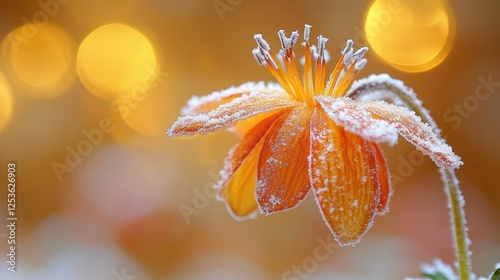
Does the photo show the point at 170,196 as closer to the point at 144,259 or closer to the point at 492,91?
the point at 144,259

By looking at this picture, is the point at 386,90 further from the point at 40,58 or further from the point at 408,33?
the point at 40,58

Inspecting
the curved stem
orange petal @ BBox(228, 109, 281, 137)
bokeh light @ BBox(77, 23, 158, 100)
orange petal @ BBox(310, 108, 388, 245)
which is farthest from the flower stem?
bokeh light @ BBox(77, 23, 158, 100)

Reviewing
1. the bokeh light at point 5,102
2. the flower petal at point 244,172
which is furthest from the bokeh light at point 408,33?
the flower petal at point 244,172

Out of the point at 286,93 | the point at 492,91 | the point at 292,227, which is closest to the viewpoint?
the point at 286,93

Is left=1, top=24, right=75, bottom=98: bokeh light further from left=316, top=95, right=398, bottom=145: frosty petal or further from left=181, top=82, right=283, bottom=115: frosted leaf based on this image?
left=316, top=95, right=398, bottom=145: frosty petal

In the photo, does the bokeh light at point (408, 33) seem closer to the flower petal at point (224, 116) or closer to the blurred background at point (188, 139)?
the blurred background at point (188, 139)

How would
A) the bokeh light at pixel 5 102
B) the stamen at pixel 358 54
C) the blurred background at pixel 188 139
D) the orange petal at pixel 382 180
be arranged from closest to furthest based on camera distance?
1. the orange petal at pixel 382 180
2. the stamen at pixel 358 54
3. the blurred background at pixel 188 139
4. the bokeh light at pixel 5 102

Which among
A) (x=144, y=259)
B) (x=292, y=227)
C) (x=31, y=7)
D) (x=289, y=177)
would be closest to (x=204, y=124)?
(x=289, y=177)
